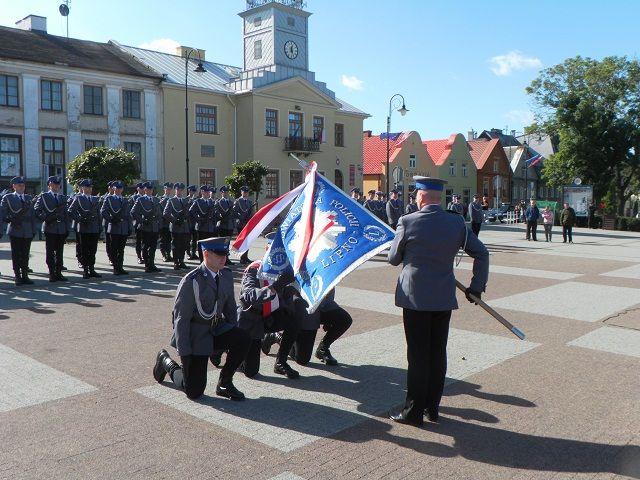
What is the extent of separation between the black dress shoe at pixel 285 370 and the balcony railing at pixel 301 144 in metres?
38.9

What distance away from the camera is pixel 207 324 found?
17.9ft

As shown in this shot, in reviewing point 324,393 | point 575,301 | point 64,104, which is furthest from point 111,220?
point 64,104

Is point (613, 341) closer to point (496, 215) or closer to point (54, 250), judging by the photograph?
point (54, 250)

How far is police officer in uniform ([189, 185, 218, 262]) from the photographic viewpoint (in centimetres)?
1595

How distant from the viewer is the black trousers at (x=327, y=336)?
666cm

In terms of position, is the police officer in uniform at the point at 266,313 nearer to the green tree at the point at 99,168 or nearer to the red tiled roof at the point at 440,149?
the green tree at the point at 99,168

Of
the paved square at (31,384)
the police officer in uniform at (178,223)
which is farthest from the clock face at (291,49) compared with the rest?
the paved square at (31,384)

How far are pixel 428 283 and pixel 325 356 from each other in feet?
7.51

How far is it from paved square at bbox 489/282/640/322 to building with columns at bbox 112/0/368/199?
31274mm

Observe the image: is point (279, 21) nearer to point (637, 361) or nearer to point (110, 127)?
point (110, 127)

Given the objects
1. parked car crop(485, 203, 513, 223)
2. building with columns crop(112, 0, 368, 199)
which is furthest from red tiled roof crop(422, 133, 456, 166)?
building with columns crop(112, 0, 368, 199)

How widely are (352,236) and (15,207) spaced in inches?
381

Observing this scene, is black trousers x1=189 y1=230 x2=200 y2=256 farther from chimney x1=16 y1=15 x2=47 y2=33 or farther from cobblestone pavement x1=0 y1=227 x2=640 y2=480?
chimney x1=16 y1=15 x2=47 y2=33

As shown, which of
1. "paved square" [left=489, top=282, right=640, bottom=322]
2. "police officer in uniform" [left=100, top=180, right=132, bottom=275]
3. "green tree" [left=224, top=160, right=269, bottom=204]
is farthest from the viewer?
"green tree" [left=224, top=160, right=269, bottom=204]
